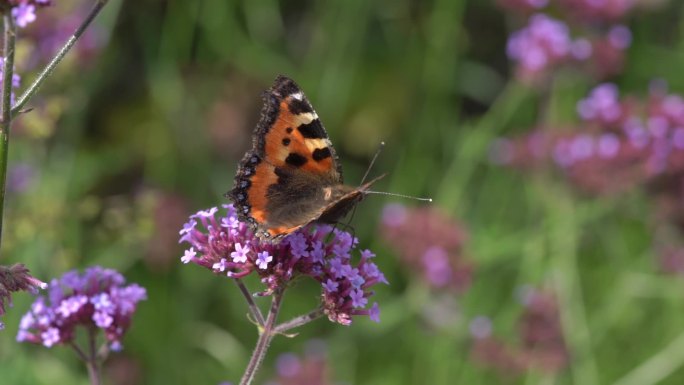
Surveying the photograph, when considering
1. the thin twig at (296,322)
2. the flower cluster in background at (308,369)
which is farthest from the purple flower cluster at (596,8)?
the thin twig at (296,322)

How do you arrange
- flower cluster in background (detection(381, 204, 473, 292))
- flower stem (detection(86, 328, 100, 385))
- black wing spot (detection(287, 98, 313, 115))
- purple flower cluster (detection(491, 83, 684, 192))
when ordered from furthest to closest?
1. flower cluster in background (detection(381, 204, 473, 292))
2. purple flower cluster (detection(491, 83, 684, 192))
3. black wing spot (detection(287, 98, 313, 115))
4. flower stem (detection(86, 328, 100, 385))

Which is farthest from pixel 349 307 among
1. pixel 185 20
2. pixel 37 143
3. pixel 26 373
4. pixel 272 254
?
pixel 185 20

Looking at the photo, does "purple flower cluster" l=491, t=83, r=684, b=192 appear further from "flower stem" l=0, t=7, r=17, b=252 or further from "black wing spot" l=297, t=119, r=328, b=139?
"flower stem" l=0, t=7, r=17, b=252

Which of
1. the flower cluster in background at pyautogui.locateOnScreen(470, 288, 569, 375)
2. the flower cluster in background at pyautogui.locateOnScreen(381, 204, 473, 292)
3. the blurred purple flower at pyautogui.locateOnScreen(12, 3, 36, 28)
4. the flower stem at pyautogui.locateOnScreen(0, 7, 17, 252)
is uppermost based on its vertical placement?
the blurred purple flower at pyautogui.locateOnScreen(12, 3, 36, 28)

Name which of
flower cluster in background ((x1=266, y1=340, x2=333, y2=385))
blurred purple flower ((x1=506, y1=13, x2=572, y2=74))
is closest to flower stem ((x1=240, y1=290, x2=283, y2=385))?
flower cluster in background ((x1=266, y1=340, x2=333, y2=385))

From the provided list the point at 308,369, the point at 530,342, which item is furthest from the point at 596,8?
the point at 308,369

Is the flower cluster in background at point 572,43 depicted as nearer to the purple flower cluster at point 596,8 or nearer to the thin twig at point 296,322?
the purple flower cluster at point 596,8
